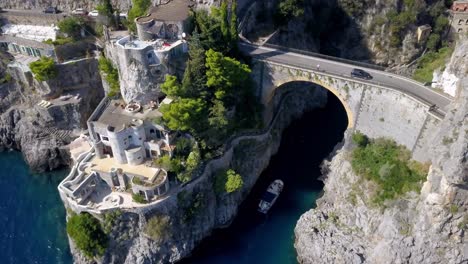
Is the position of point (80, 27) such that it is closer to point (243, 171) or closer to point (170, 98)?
point (170, 98)

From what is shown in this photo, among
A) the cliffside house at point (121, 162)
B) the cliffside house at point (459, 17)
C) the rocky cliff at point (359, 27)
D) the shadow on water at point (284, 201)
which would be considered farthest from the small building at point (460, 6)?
the cliffside house at point (121, 162)

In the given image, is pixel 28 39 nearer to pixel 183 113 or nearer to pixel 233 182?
pixel 183 113

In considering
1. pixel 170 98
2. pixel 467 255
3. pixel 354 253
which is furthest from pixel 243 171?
pixel 467 255

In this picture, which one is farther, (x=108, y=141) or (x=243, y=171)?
(x=243, y=171)

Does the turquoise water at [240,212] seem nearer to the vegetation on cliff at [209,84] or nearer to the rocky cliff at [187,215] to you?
the rocky cliff at [187,215]

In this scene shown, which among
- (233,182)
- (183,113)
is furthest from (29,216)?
(233,182)

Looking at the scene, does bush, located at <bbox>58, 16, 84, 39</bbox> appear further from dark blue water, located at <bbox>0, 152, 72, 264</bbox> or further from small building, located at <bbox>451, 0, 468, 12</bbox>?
small building, located at <bbox>451, 0, 468, 12</bbox>
